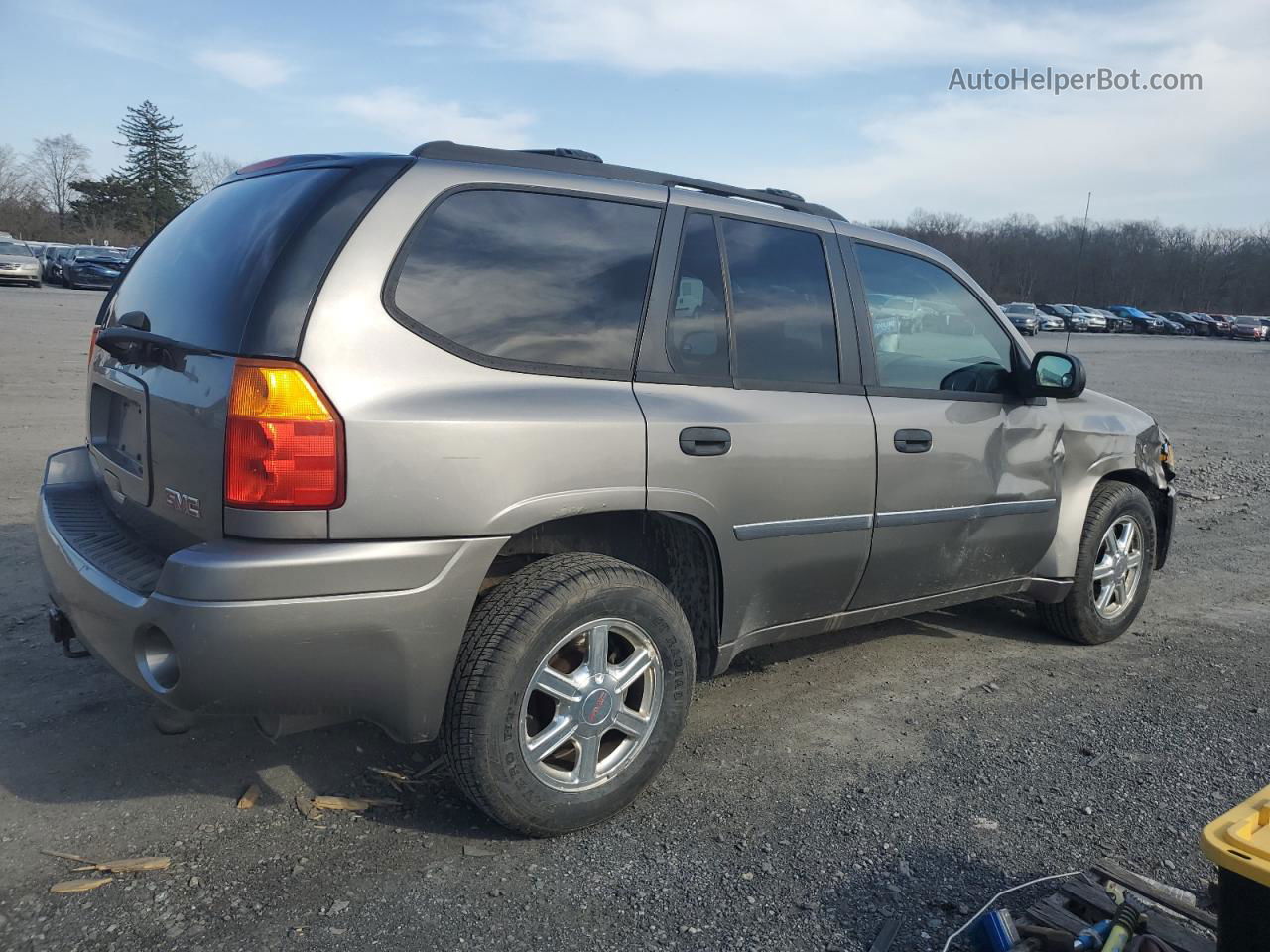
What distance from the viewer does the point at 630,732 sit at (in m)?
3.02

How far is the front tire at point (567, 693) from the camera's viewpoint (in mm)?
2703

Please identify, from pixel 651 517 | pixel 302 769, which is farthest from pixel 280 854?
pixel 651 517

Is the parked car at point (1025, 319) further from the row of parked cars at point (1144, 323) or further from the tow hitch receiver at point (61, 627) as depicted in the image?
the tow hitch receiver at point (61, 627)

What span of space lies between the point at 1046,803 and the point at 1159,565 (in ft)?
8.96

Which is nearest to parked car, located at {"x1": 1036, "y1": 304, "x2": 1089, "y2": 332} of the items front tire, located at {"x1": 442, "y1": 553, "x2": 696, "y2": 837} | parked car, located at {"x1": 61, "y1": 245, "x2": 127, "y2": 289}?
parked car, located at {"x1": 61, "y1": 245, "x2": 127, "y2": 289}

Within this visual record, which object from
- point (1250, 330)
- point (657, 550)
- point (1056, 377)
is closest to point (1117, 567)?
point (1056, 377)

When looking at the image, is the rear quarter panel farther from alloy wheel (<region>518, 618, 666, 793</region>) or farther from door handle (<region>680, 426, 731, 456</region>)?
alloy wheel (<region>518, 618, 666, 793</region>)

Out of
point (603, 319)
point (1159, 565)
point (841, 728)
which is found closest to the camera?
point (603, 319)

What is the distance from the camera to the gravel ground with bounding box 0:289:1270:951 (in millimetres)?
2523

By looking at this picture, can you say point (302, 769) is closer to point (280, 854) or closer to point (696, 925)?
point (280, 854)

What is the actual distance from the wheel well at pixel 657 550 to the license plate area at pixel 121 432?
105 centimetres

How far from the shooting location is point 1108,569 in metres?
4.86

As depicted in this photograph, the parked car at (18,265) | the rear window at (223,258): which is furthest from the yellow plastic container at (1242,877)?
the parked car at (18,265)

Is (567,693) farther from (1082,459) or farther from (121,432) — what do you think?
(1082,459)
